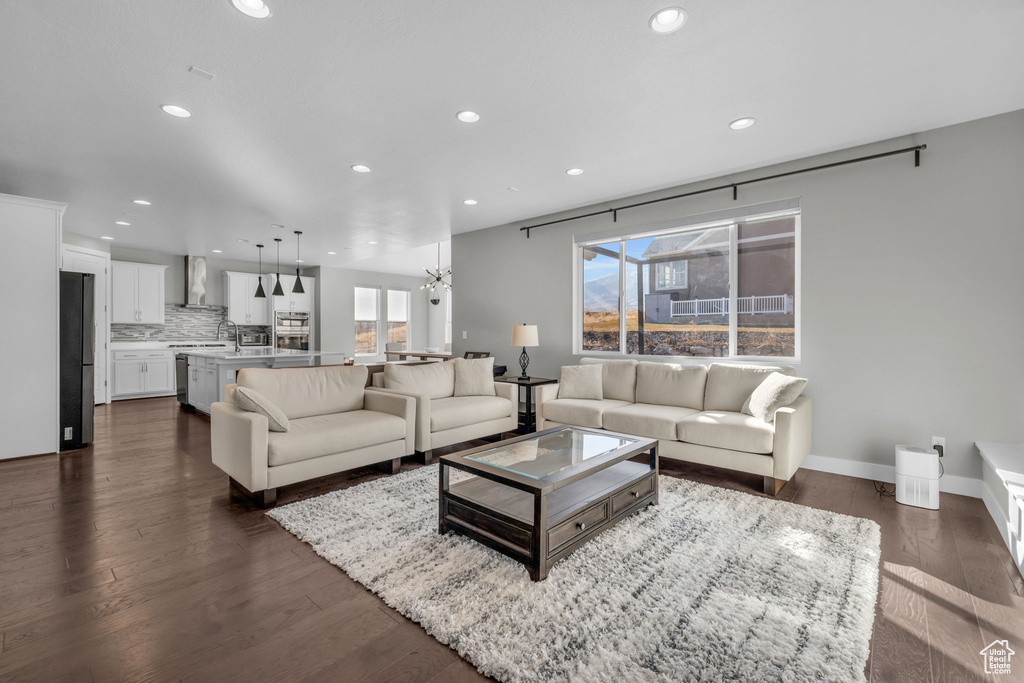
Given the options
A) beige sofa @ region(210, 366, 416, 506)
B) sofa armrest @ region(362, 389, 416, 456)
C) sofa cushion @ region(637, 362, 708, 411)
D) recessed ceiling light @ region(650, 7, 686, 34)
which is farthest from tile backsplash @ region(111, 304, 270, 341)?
recessed ceiling light @ region(650, 7, 686, 34)

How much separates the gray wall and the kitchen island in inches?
229

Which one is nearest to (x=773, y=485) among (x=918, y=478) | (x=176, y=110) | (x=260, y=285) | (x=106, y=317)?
(x=918, y=478)

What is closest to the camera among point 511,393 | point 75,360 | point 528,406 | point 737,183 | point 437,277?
point 737,183

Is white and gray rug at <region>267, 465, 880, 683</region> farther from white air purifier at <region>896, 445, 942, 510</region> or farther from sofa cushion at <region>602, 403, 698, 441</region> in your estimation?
sofa cushion at <region>602, 403, 698, 441</region>

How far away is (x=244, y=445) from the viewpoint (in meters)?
2.94

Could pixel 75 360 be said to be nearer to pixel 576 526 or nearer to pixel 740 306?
pixel 576 526

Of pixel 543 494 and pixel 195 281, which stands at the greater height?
pixel 195 281

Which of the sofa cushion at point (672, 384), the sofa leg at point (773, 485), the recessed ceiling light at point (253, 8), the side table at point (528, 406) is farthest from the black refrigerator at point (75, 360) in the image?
the sofa leg at point (773, 485)

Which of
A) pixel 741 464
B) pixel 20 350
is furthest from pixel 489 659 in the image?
pixel 20 350

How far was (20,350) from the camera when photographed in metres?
4.16

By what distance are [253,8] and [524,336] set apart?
12.0ft

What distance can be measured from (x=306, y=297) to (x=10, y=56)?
791cm

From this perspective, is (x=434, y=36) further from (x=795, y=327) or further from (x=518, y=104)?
(x=795, y=327)

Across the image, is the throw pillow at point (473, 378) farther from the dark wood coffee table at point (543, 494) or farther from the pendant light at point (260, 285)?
the pendant light at point (260, 285)
